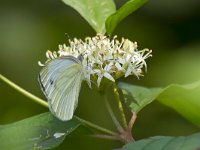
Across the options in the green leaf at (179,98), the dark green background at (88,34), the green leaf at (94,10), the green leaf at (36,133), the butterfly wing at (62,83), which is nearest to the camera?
the green leaf at (179,98)

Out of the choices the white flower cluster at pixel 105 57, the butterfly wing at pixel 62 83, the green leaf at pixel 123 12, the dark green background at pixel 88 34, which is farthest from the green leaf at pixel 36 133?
the dark green background at pixel 88 34

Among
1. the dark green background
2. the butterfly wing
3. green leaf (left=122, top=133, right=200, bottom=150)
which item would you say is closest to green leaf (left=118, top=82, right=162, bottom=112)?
the butterfly wing

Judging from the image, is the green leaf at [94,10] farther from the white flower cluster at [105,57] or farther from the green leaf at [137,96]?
the green leaf at [137,96]

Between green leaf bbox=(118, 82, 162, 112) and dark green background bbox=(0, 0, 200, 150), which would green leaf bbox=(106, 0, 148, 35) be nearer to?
green leaf bbox=(118, 82, 162, 112)

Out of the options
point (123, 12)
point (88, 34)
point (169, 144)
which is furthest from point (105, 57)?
point (88, 34)

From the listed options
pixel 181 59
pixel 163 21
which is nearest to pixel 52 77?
pixel 181 59

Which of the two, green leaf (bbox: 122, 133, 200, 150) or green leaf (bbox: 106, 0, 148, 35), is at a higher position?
green leaf (bbox: 106, 0, 148, 35)
